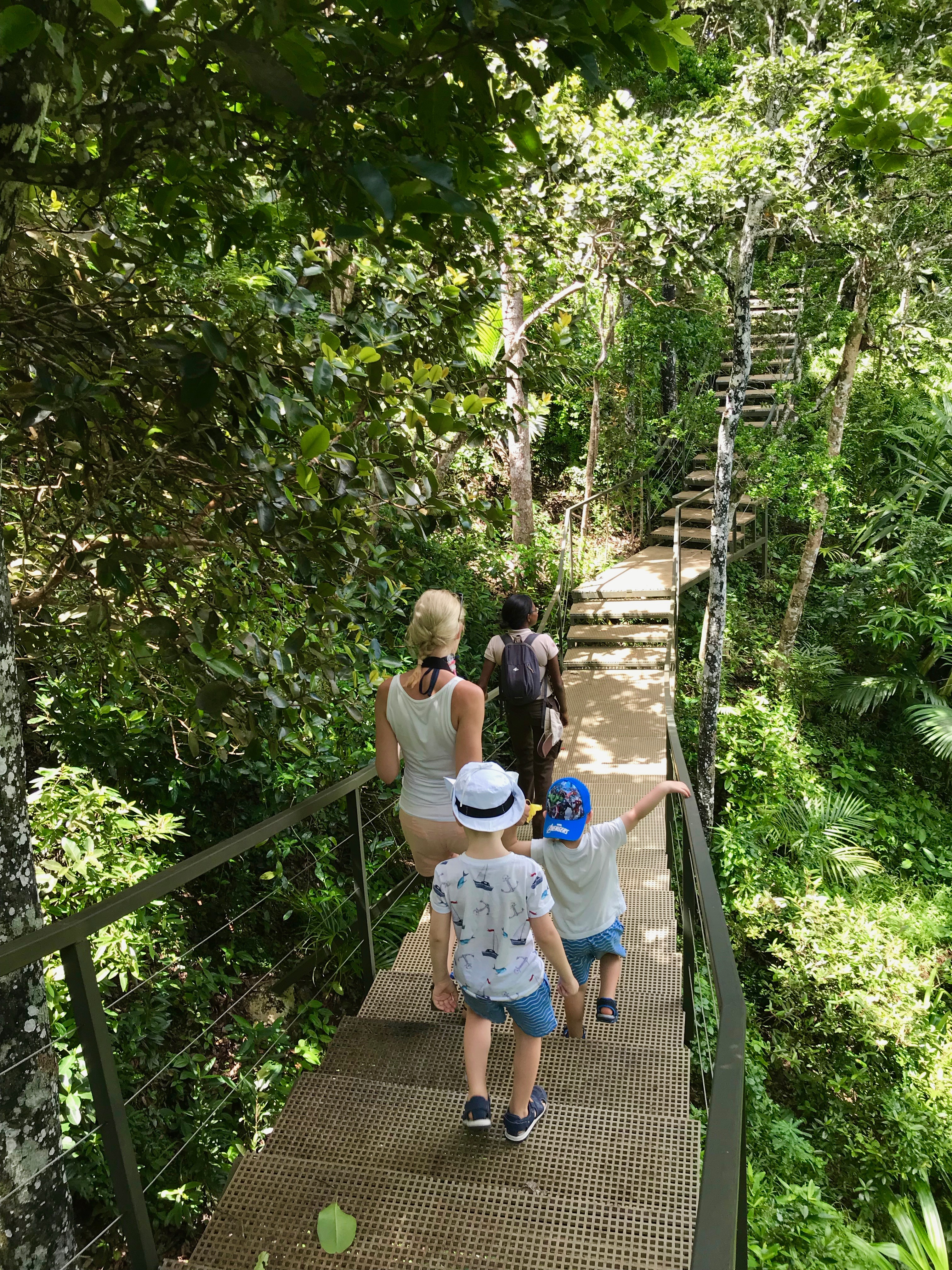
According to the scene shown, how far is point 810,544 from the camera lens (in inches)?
468

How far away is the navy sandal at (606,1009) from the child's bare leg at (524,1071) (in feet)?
2.94

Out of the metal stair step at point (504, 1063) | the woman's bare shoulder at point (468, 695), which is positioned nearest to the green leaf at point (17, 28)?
the woman's bare shoulder at point (468, 695)

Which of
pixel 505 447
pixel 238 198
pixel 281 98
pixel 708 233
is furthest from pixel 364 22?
pixel 505 447

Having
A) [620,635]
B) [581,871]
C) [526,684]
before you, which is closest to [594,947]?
[581,871]

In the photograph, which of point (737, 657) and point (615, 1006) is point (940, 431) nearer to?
point (737, 657)

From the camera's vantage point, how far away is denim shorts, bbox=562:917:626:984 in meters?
3.24

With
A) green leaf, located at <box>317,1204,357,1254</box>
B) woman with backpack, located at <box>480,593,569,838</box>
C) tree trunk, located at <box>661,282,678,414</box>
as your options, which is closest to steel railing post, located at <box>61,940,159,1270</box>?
green leaf, located at <box>317,1204,357,1254</box>

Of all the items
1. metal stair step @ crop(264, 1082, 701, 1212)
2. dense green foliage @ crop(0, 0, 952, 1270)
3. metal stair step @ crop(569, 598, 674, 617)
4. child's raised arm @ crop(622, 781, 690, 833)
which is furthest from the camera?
metal stair step @ crop(569, 598, 674, 617)

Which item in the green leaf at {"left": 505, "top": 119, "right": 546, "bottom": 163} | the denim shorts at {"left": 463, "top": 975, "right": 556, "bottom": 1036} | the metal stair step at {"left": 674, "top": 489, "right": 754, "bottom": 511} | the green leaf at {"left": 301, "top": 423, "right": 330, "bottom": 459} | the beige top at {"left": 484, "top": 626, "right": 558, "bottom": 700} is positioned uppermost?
the green leaf at {"left": 505, "top": 119, "right": 546, "bottom": 163}

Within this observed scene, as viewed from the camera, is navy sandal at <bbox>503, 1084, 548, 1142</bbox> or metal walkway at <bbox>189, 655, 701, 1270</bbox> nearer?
metal walkway at <bbox>189, 655, 701, 1270</bbox>

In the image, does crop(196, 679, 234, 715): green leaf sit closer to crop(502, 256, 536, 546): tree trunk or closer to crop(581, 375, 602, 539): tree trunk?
crop(502, 256, 536, 546): tree trunk

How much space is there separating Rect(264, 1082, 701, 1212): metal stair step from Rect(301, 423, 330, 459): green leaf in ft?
6.25

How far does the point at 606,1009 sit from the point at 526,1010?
Answer: 1.03m

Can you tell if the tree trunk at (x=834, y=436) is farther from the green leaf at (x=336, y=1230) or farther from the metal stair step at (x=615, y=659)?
the green leaf at (x=336, y=1230)
